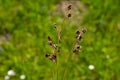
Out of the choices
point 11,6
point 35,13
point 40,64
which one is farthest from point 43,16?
point 40,64

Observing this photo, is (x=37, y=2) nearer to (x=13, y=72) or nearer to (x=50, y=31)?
(x=50, y=31)

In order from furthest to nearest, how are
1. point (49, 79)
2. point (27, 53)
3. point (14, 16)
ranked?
point (14, 16)
point (27, 53)
point (49, 79)

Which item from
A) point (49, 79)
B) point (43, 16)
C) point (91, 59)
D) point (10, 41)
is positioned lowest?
point (49, 79)

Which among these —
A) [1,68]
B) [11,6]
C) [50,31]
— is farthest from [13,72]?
[11,6]

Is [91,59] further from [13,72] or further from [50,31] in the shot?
[13,72]

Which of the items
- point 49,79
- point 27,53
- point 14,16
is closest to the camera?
point 49,79

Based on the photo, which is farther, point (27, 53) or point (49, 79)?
point (27, 53)

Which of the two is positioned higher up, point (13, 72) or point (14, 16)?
point (14, 16)
